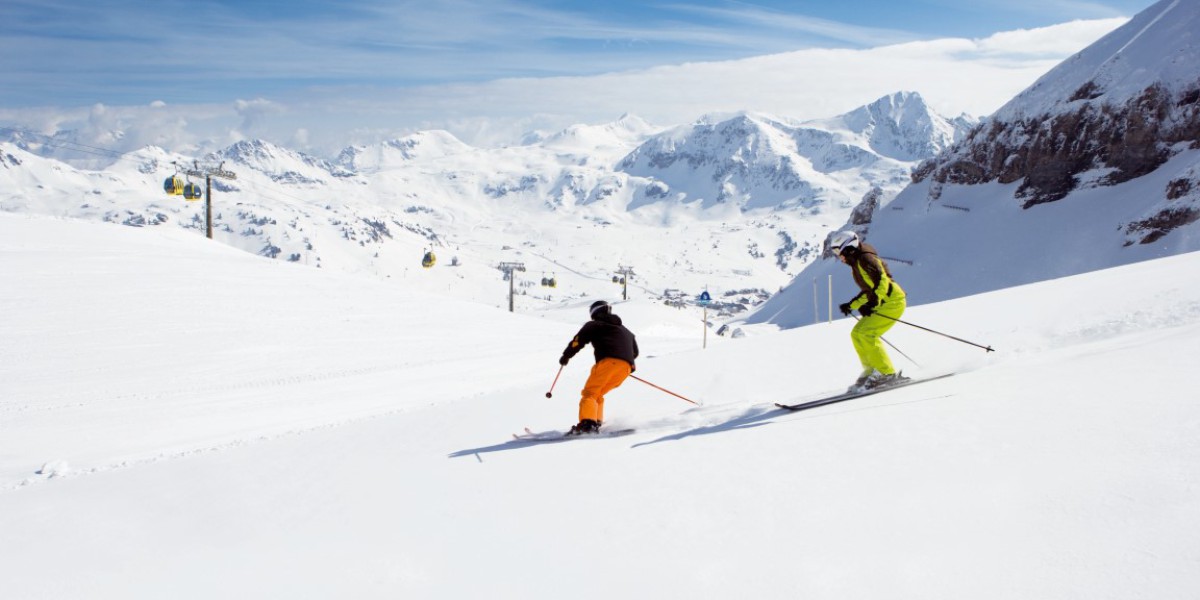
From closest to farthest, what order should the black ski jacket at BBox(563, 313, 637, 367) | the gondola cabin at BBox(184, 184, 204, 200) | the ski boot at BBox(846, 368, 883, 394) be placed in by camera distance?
the ski boot at BBox(846, 368, 883, 394) < the black ski jacket at BBox(563, 313, 637, 367) < the gondola cabin at BBox(184, 184, 204, 200)

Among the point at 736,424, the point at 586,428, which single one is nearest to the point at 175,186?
the point at 586,428

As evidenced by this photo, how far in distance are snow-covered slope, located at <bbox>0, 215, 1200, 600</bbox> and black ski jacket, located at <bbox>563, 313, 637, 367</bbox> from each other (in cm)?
88

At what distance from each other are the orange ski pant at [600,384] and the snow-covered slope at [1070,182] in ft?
148

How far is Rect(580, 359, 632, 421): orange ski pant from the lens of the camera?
8906 mm

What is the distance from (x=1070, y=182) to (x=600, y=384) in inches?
2304

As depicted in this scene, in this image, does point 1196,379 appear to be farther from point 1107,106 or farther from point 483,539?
point 1107,106

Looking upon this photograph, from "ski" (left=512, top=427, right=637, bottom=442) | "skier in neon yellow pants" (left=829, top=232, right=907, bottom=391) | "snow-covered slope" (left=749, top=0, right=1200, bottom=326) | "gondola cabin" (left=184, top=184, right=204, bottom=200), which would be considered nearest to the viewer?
"ski" (left=512, top=427, right=637, bottom=442)

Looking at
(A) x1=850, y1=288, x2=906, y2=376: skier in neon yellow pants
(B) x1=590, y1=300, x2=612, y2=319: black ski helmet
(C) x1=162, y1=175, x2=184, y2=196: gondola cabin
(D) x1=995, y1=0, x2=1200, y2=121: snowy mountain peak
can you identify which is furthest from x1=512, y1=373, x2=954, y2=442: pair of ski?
(D) x1=995, y1=0, x2=1200, y2=121: snowy mountain peak

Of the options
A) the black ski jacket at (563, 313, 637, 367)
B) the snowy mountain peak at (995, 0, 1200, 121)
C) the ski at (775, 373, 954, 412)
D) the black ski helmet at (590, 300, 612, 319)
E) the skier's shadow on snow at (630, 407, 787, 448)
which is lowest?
the skier's shadow on snow at (630, 407, 787, 448)

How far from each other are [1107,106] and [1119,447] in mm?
62559

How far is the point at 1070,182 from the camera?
54.5m

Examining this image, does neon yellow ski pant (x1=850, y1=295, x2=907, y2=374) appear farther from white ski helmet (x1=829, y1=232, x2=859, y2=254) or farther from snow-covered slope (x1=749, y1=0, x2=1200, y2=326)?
snow-covered slope (x1=749, y1=0, x2=1200, y2=326)

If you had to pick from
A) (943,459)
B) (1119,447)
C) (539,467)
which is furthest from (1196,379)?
(539,467)

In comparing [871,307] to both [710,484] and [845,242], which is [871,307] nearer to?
[845,242]
